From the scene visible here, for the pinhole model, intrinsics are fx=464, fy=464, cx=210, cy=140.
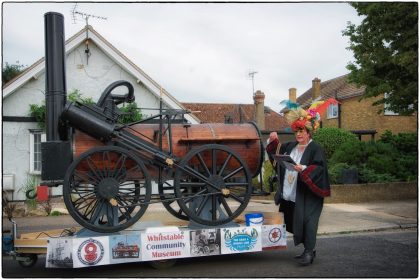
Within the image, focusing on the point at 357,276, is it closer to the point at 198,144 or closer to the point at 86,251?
the point at 198,144

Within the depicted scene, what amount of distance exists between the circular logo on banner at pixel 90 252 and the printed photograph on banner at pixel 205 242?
1096 millimetres

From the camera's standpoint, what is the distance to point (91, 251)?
17.5 feet

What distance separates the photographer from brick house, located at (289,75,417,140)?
2334 centimetres

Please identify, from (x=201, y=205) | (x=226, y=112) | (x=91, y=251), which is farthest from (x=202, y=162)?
(x=226, y=112)

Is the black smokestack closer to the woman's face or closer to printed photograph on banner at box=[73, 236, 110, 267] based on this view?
printed photograph on banner at box=[73, 236, 110, 267]

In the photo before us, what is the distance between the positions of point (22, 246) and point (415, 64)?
9.78 m

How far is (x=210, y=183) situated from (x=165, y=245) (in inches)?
40.4

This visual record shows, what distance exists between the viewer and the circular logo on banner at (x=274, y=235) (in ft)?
19.8

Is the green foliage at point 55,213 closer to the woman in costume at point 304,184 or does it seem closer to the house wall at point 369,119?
the woman in costume at point 304,184

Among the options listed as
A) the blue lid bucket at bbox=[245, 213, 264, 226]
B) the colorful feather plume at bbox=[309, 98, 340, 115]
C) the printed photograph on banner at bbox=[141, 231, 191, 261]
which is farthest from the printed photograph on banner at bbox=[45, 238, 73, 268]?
the colorful feather plume at bbox=[309, 98, 340, 115]

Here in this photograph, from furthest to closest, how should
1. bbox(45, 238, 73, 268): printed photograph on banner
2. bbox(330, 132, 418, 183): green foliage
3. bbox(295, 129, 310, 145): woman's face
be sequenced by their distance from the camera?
bbox(330, 132, 418, 183): green foliage < bbox(295, 129, 310, 145): woman's face < bbox(45, 238, 73, 268): printed photograph on banner

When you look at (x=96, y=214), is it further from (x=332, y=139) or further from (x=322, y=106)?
(x=332, y=139)

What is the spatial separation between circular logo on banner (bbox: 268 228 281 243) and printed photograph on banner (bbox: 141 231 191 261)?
112 cm

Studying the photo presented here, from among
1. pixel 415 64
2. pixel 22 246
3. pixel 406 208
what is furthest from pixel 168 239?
pixel 415 64
